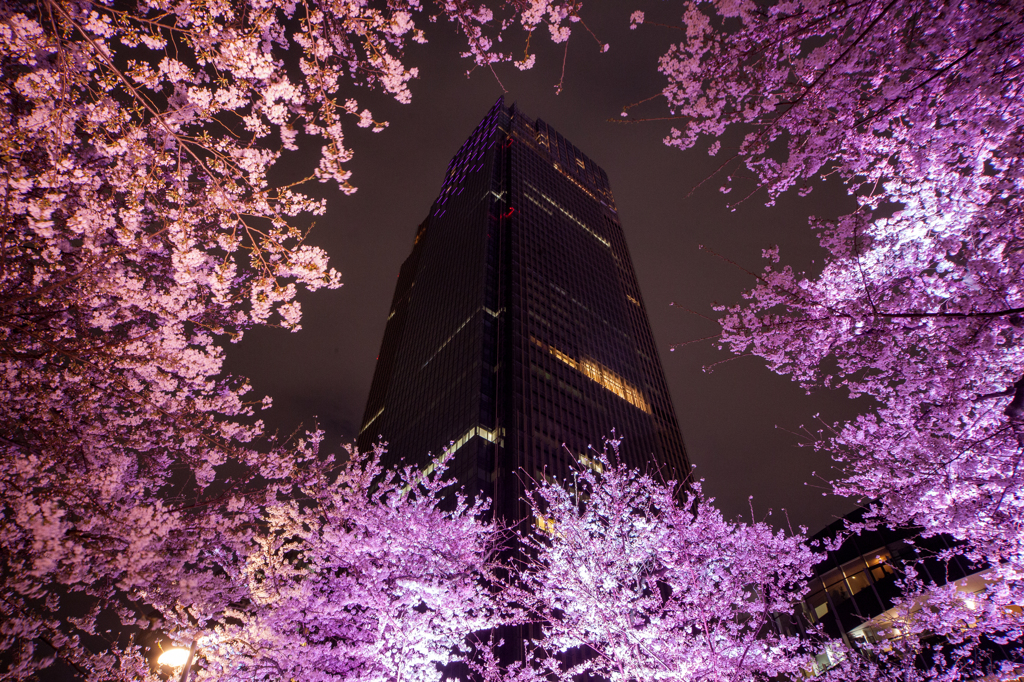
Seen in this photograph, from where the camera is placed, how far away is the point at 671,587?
14258mm

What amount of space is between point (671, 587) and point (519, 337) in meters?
52.1

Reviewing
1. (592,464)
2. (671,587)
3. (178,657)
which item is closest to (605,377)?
(592,464)

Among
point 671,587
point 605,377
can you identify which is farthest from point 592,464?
point 671,587

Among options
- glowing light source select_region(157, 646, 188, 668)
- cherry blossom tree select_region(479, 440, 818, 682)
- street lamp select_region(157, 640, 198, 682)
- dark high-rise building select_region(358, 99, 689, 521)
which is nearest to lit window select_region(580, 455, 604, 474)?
dark high-rise building select_region(358, 99, 689, 521)

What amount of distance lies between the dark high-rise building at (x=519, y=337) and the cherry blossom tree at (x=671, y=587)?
1444 inches

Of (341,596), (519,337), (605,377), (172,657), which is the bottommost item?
(172,657)

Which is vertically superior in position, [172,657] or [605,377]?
[605,377]

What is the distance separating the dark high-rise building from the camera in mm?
57031

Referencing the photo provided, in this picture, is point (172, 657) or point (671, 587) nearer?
point (172, 657)

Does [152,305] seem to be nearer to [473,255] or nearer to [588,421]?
[588,421]

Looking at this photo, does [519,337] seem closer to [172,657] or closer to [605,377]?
[605,377]

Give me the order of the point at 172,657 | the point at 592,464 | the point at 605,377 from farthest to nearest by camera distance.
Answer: the point at 605,377 → the point at 592,464 → the point at 172,657

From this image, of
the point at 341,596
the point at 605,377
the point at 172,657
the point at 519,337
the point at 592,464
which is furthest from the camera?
the point at 605,377

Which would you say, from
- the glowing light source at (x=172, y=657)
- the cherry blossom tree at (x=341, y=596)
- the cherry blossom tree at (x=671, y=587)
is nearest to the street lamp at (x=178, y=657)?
the glowing light source at (x=172, y=657)
